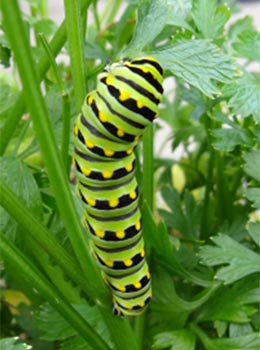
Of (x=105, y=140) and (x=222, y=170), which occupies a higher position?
(x=105, y=140)

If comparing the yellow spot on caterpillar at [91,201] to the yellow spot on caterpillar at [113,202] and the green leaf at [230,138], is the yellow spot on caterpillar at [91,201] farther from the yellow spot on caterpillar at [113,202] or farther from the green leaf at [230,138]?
the green leaf at [230,138]

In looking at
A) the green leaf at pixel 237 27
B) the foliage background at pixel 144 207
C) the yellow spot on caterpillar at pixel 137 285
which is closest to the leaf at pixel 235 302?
the foliage background at pixel 144 207

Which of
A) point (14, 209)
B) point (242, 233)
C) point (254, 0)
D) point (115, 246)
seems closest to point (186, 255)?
point (242, 233)

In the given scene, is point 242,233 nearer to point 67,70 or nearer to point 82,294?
point 82,294

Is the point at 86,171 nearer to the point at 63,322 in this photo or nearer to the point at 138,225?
the point at 138,225

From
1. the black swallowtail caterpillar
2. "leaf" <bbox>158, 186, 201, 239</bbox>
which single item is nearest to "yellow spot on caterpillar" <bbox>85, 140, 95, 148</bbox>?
the black swallowtail caterpillar
